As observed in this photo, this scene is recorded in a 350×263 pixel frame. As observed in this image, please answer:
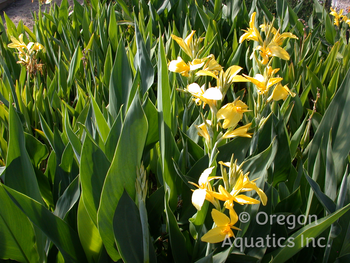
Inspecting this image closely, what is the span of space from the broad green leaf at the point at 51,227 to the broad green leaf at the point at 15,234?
0.17ft

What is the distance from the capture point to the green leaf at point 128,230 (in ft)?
1.75

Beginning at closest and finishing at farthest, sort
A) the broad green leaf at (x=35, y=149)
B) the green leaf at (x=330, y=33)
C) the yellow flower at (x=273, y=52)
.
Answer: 1. the yellow flower at (x=273, y=52)
2. the broad green leaf at (x=35, y=149)
3. the green leaf at (x=330, y=33)

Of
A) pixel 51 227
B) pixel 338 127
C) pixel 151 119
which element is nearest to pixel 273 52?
pixel 338 127

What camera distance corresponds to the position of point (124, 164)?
533 mm

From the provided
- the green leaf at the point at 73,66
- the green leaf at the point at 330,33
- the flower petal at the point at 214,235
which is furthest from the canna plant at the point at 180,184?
the green leaf at the point at 330,33

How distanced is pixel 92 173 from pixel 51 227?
13cm

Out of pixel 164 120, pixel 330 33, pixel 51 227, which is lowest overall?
pixel 330 33

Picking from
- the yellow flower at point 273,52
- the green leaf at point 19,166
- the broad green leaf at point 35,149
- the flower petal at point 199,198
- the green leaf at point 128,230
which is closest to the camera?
the flower petal at point 199,198

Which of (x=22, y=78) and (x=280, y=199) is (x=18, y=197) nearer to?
(x=280, y=199)

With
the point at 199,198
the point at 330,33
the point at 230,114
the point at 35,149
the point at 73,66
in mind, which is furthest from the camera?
the point at 330,33

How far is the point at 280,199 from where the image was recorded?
78 cm

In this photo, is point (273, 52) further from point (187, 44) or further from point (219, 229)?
point (219, 229)

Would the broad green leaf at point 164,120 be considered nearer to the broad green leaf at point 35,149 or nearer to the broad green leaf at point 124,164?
the broad green leaf at point 124,164

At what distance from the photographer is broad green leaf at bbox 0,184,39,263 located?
0.57m
